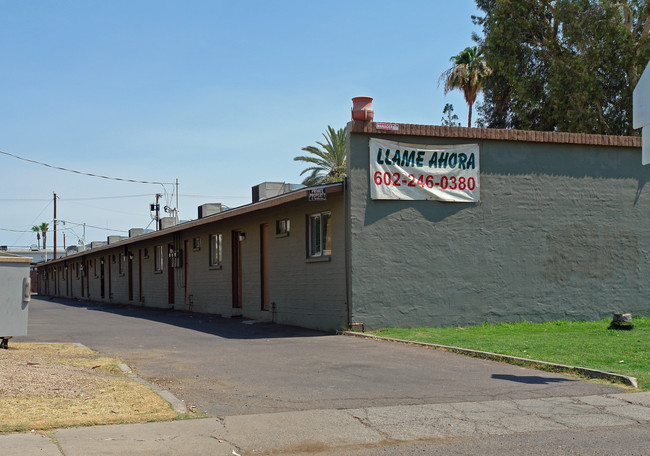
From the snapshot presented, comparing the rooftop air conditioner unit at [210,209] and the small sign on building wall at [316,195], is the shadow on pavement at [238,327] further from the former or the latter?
the rooftop air conditioner unit at [210,209]

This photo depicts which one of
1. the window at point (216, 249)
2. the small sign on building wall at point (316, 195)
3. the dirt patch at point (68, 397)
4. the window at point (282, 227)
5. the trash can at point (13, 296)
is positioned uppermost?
the small sign on building wall at point (316, 195)

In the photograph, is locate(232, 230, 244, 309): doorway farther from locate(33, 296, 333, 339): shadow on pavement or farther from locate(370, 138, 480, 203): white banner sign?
locate(370, 138, 480, 203): white banner sign

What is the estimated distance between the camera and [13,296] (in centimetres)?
1184

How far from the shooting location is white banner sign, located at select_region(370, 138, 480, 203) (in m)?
15.8

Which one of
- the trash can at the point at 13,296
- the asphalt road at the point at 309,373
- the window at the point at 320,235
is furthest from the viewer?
the window at the point at 320,235

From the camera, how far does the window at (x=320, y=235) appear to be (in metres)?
16.7

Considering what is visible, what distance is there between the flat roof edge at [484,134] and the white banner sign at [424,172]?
0.26m

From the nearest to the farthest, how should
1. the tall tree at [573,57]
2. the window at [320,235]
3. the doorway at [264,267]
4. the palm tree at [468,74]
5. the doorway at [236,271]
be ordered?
the window at [320,235] → the doorway at [264,267] → the doorway at [236,271] → the tall tree at [573,57] → the palm tree at [468,74]

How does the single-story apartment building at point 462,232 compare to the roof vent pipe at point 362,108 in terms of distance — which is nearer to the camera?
the roof vent pipe at point 362,108

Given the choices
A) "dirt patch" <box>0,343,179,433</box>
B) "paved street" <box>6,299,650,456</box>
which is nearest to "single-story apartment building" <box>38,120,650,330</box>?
"paved street" <box>6,299,650,456</box>

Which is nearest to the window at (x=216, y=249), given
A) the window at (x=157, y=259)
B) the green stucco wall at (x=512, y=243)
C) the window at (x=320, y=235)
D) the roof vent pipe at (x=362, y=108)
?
the window at (x=320, y=235)

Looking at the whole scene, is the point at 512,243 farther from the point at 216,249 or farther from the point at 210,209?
the point at 210,209

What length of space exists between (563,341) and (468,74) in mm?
30076

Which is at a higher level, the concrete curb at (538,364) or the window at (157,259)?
the window at (157,259)
